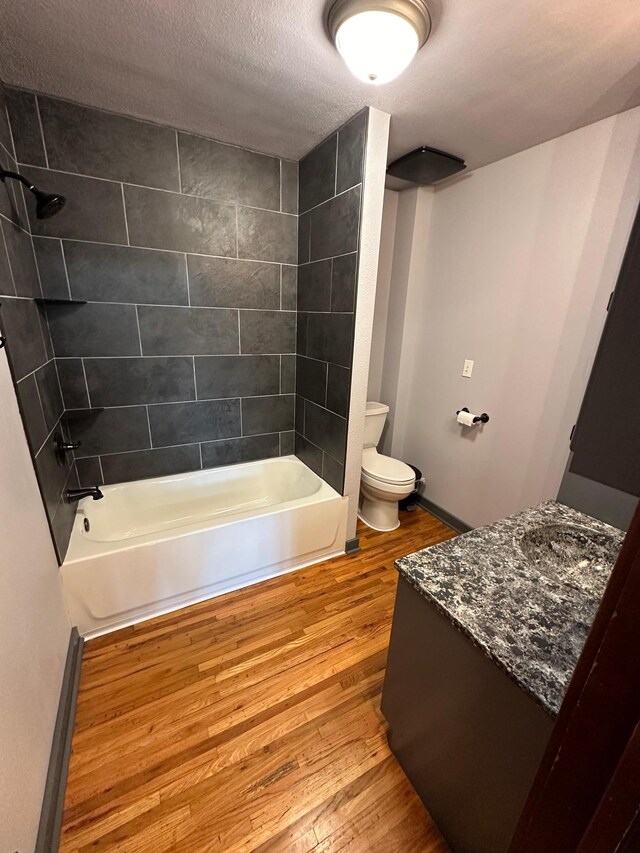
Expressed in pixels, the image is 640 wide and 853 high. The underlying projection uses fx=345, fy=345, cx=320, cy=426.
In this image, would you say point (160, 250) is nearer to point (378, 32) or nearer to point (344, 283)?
point (344, 283)

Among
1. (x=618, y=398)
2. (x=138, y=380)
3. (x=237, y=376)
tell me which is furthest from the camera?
(x=237, y=376)

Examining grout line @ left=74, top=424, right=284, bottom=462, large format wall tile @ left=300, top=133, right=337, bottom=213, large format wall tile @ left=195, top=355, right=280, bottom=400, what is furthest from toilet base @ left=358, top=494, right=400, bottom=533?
large format wall tile @ left=300, top=133, right=337, bottom=213

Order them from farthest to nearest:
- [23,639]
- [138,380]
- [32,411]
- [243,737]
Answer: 1. [138,380]
2. [32,411]
3. [243,737]
4. [23,639]

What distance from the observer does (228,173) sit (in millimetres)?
1948

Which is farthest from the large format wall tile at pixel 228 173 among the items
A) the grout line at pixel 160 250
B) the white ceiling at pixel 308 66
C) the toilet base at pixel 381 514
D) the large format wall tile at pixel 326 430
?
the toilet base at pixel 381 514

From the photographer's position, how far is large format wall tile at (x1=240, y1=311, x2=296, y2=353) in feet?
7.32

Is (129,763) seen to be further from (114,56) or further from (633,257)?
(114,56)

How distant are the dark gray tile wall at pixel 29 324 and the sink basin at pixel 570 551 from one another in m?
1.84

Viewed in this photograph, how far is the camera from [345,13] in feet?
3.37

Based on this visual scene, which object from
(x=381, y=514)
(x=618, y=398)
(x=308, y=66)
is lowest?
(x=381, y=514)

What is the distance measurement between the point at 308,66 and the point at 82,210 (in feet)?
4.11

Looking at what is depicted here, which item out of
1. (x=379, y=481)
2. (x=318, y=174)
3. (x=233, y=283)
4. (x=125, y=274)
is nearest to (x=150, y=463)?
(x=125, y=274)

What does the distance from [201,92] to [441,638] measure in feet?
7.29

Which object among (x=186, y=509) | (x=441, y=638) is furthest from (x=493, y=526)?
(x=186, y=509)
